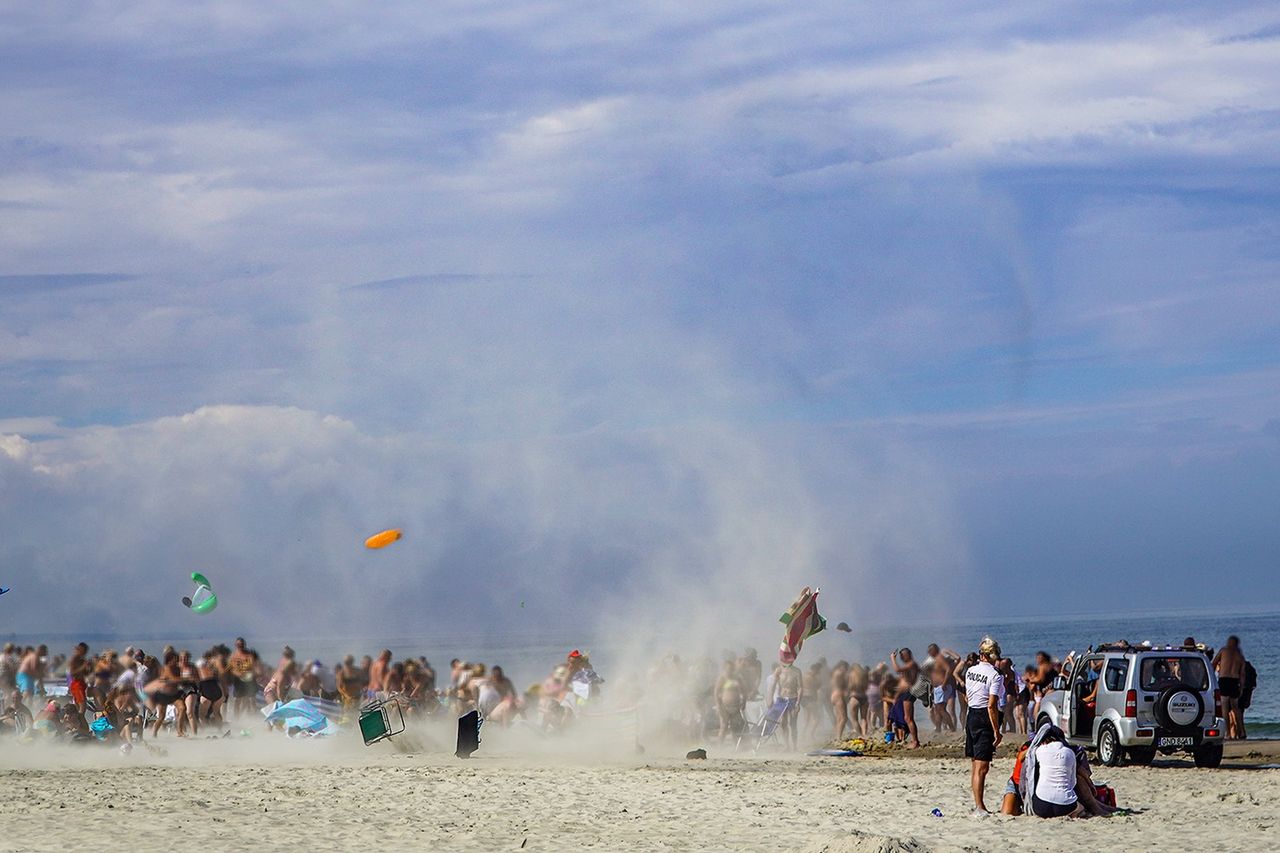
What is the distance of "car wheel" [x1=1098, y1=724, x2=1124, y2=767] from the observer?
754 inches

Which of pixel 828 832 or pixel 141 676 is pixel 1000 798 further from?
pixel 141 676

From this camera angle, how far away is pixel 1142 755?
1941 centimetres

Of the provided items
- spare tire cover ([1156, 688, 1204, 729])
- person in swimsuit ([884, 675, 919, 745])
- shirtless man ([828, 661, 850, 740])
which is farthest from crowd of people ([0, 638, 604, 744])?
spare tire cover ([1156, 688, 1204, 729])

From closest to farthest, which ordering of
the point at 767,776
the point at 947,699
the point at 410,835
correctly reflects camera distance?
1. the point at 410,835
2. the point at 767,776
3. the point at 947,699

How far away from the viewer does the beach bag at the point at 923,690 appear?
23.7 meters

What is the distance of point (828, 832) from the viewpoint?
13570mm

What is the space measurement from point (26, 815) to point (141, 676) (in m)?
12.6

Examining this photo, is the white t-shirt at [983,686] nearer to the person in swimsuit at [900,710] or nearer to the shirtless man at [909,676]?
the shirtless man at [909,676]

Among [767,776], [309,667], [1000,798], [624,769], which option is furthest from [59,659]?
[1000,798]

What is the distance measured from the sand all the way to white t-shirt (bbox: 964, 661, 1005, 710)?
121 centimetres

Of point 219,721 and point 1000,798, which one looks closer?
point 1000,798

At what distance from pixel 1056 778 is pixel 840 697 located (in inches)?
450

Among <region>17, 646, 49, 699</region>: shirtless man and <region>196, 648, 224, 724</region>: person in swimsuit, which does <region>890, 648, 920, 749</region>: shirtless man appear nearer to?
<region>196, 648, 224, 724</region>: person in swimsuit

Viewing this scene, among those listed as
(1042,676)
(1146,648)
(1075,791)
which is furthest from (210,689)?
(1075,791)
